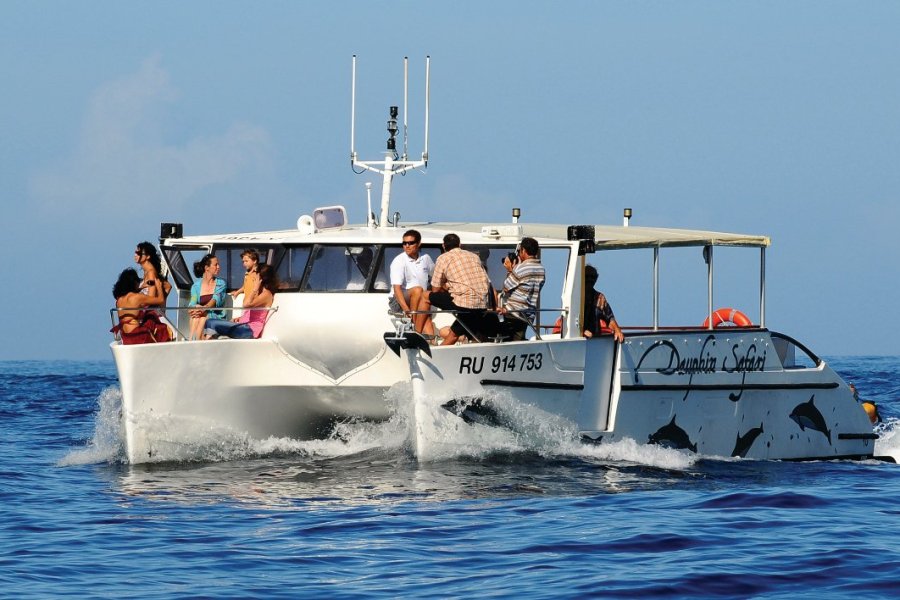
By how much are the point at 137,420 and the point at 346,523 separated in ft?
13.8

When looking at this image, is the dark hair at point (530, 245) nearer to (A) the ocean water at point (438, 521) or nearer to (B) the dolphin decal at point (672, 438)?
(A) the ocean water at point (438, 521)

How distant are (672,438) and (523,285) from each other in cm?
286

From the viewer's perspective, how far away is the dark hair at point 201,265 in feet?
53.0

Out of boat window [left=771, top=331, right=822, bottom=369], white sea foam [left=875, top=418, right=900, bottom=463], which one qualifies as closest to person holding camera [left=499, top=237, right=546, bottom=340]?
boat window [left=771, top=331, right=822, bottom=369]

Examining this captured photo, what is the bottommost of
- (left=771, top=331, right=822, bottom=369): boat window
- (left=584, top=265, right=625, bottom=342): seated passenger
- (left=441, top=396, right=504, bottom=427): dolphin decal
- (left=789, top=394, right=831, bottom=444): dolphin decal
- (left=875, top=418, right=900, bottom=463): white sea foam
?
(left=875, top=418, right=900, bottom=463): white sea foam

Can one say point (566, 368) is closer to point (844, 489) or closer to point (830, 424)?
point (844, 489)

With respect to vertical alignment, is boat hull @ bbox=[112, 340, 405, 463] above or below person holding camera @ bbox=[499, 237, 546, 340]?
below

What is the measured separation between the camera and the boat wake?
1441 centimetres

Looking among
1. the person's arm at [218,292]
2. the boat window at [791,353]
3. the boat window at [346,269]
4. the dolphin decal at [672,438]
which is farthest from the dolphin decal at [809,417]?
the person's arm at [218,292]

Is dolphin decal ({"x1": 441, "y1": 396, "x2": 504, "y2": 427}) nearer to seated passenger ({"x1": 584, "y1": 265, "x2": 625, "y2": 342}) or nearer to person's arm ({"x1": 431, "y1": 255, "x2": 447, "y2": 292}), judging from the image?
person's arm ({"x1": 431, "y1": 255, "x2": 447, "y2": 292})

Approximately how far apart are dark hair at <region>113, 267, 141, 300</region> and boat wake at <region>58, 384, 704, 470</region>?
1334 millimetres

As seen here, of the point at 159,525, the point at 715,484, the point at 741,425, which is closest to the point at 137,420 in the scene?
the point at 159,525

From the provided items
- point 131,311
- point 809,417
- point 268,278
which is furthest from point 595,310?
point 131,311

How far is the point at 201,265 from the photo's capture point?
16.2 metres
